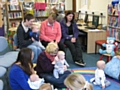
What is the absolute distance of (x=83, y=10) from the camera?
21.1ft

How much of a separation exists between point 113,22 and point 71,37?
1163 mm

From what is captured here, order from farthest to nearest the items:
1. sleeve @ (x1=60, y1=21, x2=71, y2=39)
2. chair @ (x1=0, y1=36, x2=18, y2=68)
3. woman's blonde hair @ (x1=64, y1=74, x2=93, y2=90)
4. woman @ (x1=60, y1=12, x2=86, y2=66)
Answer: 1. sleeve @ (x1=60, y1=21, x2=71, y2=39)
2. woman @ (x1=60, y1=12, x2=86, y2=66)
3. chair @ (x1=0, y1=36, x2=18, y2=68)
4. woman's blonde hair @ (x1=64, y1=74, x2=93, y2=90)

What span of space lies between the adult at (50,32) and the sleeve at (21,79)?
71.1 inches

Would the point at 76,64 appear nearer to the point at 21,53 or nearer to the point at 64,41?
the point at 64,41

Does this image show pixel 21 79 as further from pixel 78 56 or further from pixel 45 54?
pixel 78 56

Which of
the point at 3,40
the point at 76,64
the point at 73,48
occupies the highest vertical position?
the point at 3,40

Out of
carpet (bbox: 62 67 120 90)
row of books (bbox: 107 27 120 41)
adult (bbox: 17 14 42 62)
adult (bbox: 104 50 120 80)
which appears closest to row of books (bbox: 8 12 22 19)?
adult (bbox: 17 14 42 62)

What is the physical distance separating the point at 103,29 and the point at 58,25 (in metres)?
1.51

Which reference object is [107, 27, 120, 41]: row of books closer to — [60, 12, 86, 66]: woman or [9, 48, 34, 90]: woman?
[60, 12, 86, 66]: woman

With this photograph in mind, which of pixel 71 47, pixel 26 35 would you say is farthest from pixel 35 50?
pixel 71 47

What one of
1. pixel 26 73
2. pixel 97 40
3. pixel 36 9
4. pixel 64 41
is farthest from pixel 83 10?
pixel 26 73

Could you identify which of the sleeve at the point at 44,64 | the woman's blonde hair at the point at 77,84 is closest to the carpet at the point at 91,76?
the sleeve at the point at 44,64

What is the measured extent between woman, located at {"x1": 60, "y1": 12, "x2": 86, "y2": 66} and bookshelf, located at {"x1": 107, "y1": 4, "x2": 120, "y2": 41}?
3.23 ft

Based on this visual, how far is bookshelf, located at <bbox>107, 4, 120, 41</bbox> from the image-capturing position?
4.37m
